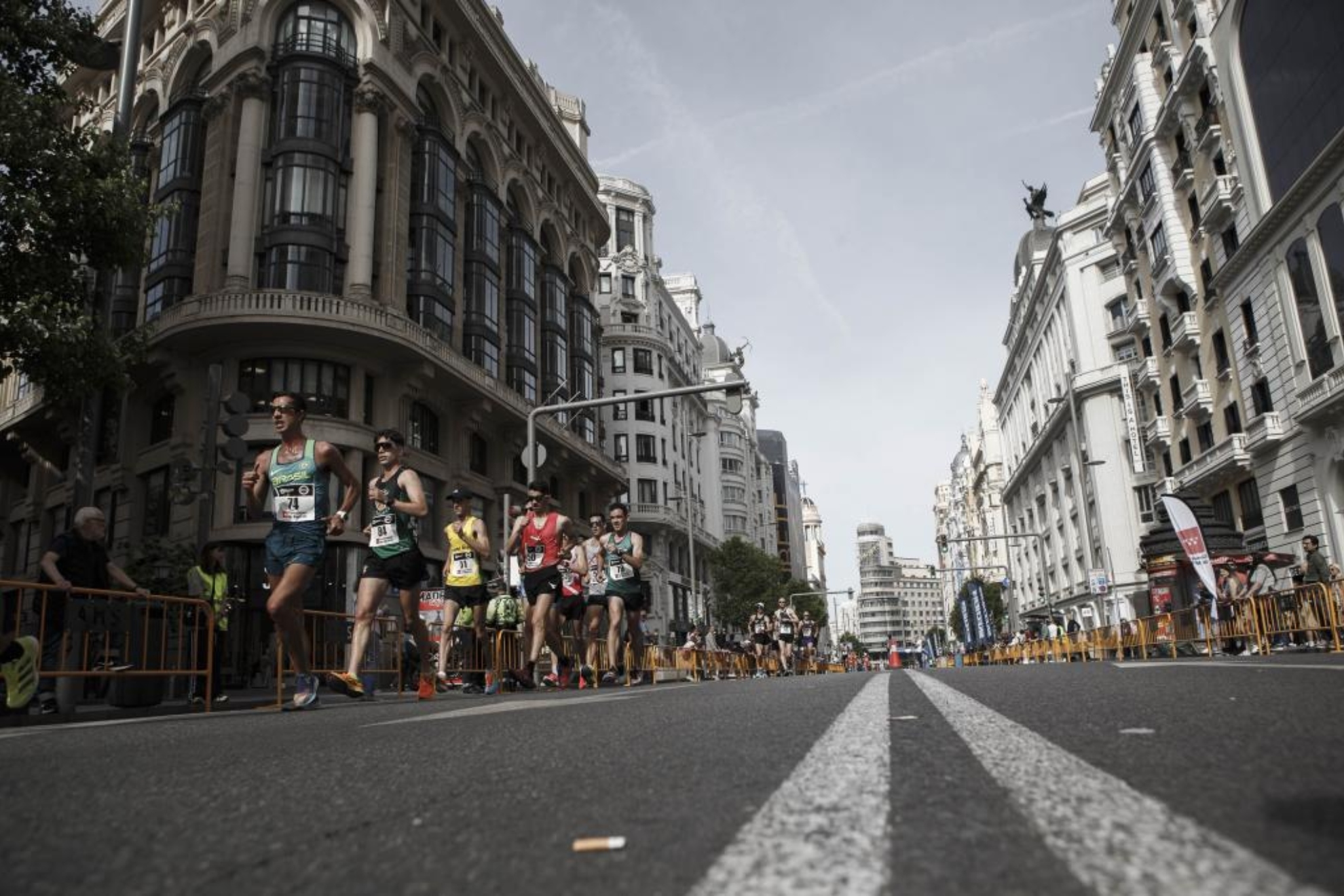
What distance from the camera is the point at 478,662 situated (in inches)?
453

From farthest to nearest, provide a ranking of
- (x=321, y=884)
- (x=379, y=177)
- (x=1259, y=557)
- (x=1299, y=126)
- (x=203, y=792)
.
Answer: (x=379, y=177)
(x=1299, y=126)
(x=1259, y=557)
(x=203, y=792)
(x=321, y=884)

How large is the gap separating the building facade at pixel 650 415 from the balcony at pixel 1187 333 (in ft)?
86.4

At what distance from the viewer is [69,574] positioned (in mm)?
7895

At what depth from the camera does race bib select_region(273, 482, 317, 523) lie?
6.24 m

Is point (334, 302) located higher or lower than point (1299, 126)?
lower

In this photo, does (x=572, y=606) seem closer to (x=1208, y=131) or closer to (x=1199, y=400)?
(x=1208, y=131)

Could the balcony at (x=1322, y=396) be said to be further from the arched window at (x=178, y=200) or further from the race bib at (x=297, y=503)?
the arched window at (x=178, y=200)

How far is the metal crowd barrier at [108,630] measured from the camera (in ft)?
23.2

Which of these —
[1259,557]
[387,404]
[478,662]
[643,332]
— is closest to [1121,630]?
[1259,557]

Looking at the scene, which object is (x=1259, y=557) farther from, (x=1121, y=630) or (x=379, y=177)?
(x=379, y=177)

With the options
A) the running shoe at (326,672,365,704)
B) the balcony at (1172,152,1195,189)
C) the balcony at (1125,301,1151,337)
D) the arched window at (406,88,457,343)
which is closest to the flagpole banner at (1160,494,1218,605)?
the running shoe at (326,672,365,704)

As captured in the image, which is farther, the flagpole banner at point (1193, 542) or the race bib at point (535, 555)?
the flagpole banner at point (1193, 542)

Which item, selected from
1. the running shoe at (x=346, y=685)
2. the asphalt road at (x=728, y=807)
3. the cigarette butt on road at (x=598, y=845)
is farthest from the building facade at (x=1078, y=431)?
the cigarette butt on road at (x=598, y=845)

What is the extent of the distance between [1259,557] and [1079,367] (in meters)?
38.7
